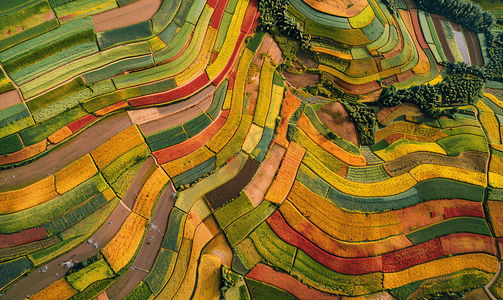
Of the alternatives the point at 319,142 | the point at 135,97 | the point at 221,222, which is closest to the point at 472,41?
the point at 319,142

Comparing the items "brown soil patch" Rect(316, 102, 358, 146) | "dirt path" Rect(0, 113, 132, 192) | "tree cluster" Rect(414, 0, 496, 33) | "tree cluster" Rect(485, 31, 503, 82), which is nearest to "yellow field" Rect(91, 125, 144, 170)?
"dirt path" Rect(0, 113, 132, 192)

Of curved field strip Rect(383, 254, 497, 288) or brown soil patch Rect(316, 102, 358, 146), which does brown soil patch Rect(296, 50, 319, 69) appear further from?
curved field strip Rect(383, 254, 497, 288)

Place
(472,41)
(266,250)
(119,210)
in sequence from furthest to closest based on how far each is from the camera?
(472,41) → (266,250) → (119,210)

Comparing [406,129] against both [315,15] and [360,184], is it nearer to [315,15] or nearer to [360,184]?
[360,184]

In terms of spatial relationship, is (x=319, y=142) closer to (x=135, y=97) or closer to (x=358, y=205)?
(x=358, y=205)

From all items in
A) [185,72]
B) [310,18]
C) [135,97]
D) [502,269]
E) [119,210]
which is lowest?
[502,269]

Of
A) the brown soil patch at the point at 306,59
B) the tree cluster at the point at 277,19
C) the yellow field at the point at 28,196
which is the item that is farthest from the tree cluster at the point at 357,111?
the yellow field at the point at 28,196
